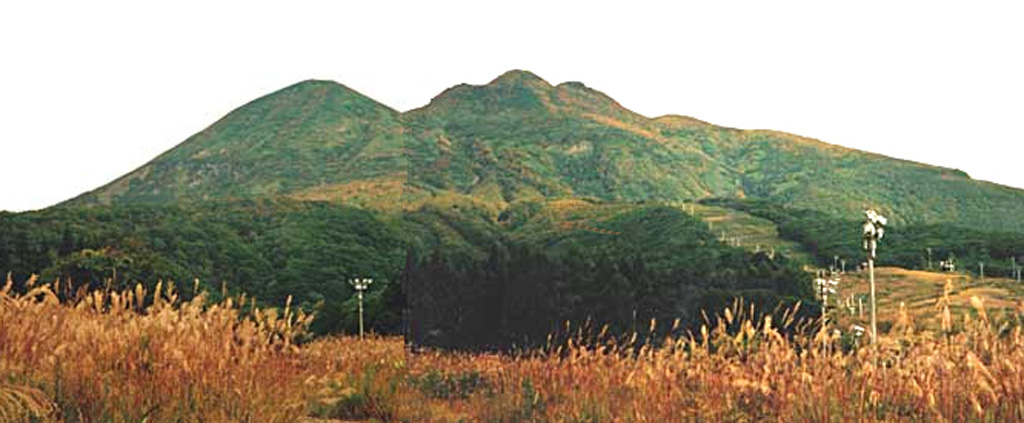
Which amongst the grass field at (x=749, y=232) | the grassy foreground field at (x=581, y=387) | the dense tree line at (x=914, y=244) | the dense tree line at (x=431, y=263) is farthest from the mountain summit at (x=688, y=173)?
the grassy foreground field at (x=581, y=387)

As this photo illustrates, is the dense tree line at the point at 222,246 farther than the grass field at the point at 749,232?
Yes

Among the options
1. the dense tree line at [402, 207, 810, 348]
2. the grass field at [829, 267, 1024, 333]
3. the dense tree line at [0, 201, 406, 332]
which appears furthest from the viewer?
the dense tree line at [0, 201, 406, 332]

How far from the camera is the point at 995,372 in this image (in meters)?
4.31

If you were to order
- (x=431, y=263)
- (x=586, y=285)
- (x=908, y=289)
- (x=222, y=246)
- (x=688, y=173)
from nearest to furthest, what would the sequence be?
1. (x=431, y=263)
2. (x=908, y=289)
3. (x=586, y=285)
4. (x=222, y=246)
5. (x=688, y=173)

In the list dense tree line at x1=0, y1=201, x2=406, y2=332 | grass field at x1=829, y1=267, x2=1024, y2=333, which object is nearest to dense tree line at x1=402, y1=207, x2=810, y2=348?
grass field at x1=829, y1=267, x2=1024, y2=333

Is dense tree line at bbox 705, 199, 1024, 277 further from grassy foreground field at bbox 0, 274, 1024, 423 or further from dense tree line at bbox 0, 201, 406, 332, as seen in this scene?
dense tree line at bbox 0, 201, 406, 332

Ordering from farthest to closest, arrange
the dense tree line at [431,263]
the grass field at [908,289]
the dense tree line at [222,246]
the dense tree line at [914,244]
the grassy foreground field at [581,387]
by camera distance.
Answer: the dense tree line at [222,246]
the dense tree line at [914,244]
the dense tree line at [431,263]
the grass field at [908,289]
the grassy foreground field at [581,387]

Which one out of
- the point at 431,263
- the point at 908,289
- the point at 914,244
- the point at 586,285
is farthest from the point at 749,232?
the point at 431,263

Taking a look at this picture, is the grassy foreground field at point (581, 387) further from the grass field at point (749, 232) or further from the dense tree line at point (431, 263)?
the grass field at point (749, 232)

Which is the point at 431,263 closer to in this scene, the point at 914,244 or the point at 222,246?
the point at 914,244

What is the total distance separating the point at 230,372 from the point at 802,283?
35.0 m

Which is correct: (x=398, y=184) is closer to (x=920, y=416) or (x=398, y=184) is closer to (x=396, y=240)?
(x=396, y=240)

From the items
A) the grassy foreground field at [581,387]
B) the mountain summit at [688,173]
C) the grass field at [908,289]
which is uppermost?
the mountain summit at [688,173]

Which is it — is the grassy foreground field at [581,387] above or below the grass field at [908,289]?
above
